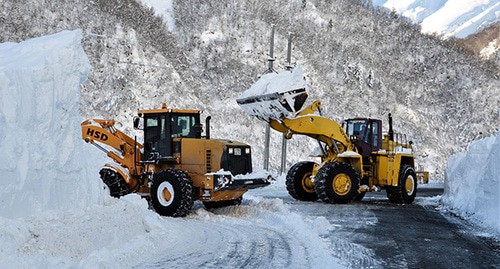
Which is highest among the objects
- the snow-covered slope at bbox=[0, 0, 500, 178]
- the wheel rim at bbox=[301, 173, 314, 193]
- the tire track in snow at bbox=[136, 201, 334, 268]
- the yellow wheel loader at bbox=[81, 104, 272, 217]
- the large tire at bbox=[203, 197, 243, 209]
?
the snow-covered slope at bbox=[0, 0, 500, 178]

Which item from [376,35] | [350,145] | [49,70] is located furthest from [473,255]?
[376,35]

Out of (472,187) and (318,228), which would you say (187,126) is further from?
(472,187)

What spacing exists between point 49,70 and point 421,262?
5.77 meters

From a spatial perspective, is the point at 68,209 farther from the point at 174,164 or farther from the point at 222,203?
the point at 222,203

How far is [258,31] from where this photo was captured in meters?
49.9

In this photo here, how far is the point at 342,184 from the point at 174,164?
5097mm

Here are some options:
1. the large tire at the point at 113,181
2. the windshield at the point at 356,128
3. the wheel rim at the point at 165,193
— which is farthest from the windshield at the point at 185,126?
the windshield at the point at 356,128

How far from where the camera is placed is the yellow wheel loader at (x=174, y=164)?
12.0 m

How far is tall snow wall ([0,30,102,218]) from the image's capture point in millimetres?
6910

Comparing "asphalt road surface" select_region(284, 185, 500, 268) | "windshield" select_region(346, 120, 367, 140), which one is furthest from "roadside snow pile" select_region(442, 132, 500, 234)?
"windshield" select_region(346, 120, 367, 140)

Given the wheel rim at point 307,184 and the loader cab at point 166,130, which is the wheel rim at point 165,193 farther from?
the wheel rim at point 307,184

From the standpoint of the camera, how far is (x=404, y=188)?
16969 millimetres

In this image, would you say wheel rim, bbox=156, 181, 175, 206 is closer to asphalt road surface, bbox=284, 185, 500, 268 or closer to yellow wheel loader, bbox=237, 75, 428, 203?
asphalt road surface, bbox=284, 185, 500, 268

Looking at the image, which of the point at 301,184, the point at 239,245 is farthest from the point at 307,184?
the point at 239,245
